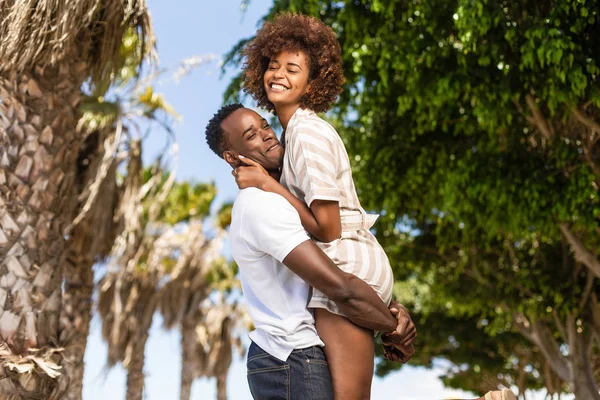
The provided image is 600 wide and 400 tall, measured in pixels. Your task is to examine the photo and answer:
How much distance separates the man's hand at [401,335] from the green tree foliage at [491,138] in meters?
6.23

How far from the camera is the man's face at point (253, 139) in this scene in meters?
2.84

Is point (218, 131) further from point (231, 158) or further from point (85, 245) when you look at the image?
point (85, 245)

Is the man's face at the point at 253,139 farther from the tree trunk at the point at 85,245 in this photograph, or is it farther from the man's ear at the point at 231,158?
the tree trunk at the point at 85,245

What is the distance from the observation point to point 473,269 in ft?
51.5

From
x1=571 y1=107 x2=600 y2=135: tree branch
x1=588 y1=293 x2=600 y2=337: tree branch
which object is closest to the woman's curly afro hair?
x1=571 y1=107 x2=600 y2=135: tree branch

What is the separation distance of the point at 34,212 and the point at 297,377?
10.8 ft

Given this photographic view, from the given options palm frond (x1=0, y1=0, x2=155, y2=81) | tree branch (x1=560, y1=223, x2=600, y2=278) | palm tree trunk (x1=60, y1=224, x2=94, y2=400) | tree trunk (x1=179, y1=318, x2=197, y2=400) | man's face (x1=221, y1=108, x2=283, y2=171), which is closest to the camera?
man's face (x1=221, y1=108, x2=283, y2=171)

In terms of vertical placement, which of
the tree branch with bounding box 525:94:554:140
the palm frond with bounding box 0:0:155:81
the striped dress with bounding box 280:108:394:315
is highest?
the tree branch with bounding box 525:94:554:140

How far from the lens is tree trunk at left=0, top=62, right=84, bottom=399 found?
4.80 meters

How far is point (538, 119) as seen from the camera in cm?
1077

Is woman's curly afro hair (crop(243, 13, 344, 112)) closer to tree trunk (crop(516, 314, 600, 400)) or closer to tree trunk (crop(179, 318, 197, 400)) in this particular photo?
tree trunk (crop(516, 314, 600, 400))

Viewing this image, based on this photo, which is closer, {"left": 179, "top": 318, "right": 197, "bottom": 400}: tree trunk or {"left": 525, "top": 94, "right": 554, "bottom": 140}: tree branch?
{"left": 525, "top": 94, "right": 554, "bottom": 140}: tree branch

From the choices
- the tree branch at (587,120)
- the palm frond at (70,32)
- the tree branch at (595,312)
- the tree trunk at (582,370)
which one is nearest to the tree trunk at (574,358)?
the tree trunk at (582,370)

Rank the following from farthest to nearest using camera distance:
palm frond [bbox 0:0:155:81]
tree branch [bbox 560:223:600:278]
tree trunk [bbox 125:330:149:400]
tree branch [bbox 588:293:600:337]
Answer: tree trunk [bbox 125:330:149:400], tree branch [bbox 588:293:600:337], tree branch [bbox 560:223:600:278], palm frond [bbox 0:0:155:81]
